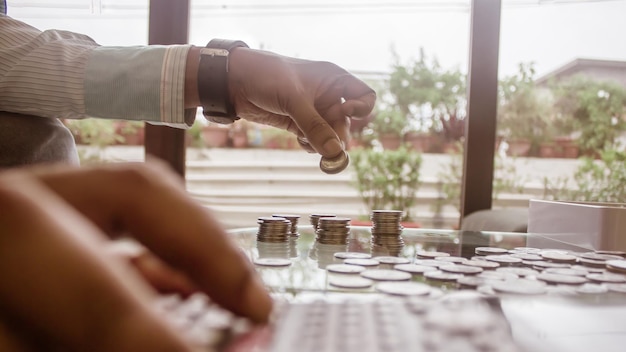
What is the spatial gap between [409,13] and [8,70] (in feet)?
7.92

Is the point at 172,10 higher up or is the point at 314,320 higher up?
the point at 172,10

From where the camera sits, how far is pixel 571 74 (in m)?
2.92

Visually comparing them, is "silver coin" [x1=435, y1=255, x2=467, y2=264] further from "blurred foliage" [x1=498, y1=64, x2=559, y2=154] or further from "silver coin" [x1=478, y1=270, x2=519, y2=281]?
"blurred foliage" [x1=498, y1=64, x2=559, y2=154]

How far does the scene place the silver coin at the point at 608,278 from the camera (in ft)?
2.21

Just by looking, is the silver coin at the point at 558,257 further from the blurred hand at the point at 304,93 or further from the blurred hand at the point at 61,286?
the blurred hand at the point at 61,286

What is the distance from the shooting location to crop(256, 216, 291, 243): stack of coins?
3.28ft

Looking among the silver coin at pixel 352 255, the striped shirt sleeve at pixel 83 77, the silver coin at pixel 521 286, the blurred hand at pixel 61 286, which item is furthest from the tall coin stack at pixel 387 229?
the blurred hand at pixel 61 286

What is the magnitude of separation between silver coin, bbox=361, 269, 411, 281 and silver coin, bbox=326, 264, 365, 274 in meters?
0.02

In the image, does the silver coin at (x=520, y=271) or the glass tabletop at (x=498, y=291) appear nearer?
the glass tabletop at (x=498, y=291)

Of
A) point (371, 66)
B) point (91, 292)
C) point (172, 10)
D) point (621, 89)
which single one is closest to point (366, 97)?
point (91, 292)

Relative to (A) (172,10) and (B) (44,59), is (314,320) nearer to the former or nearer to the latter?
(B) (44,59)

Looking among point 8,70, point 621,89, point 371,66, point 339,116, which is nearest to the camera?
point 8,70

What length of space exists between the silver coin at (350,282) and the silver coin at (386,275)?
19 millimetres

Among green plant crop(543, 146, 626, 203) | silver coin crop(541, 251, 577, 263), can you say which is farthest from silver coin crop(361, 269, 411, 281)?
green plant crop(543, 146, 626, 203)
